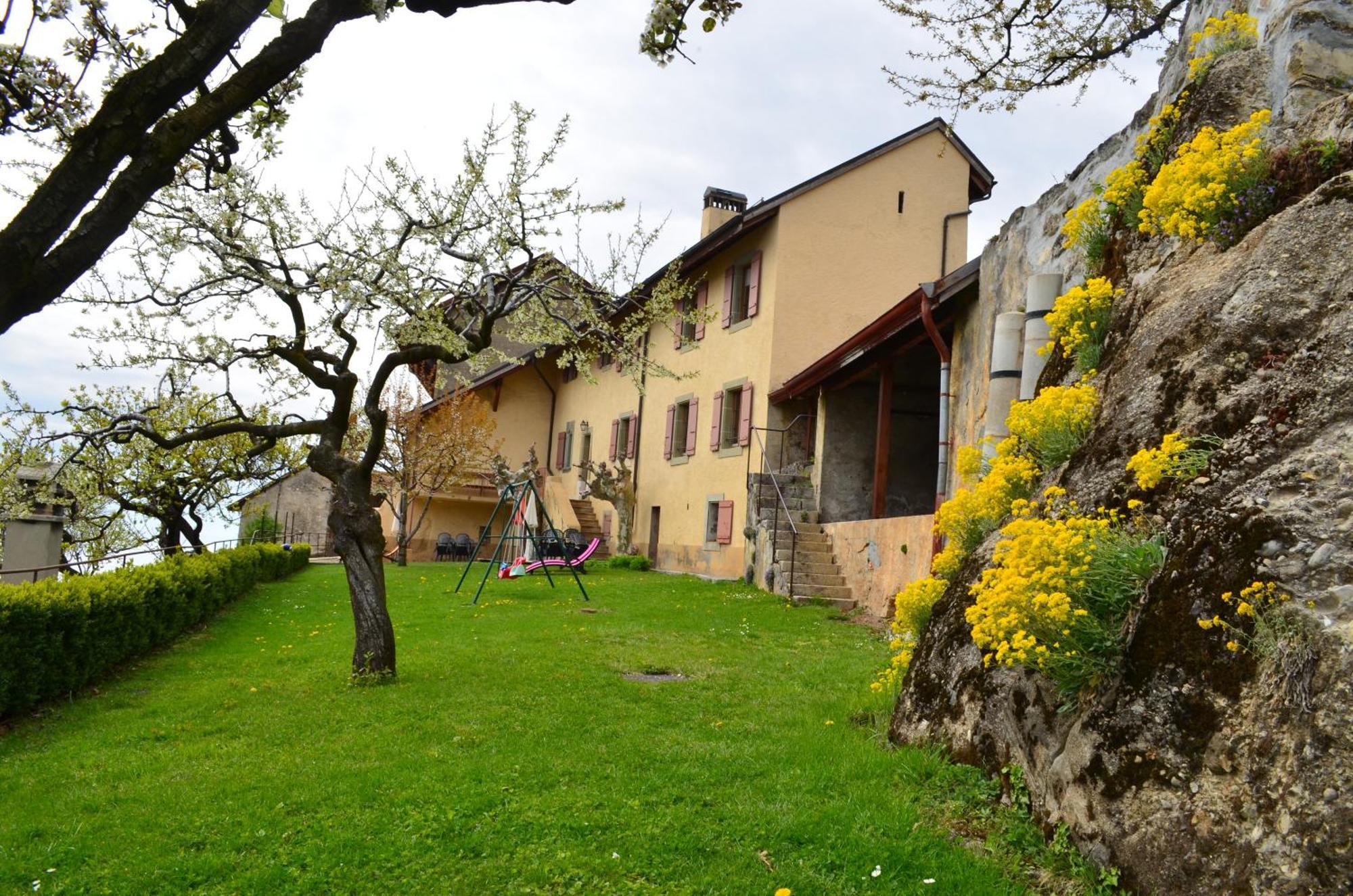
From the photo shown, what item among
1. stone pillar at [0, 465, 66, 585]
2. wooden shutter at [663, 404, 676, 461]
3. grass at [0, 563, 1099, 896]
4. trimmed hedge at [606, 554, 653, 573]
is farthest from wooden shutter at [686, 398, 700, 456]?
stone pillar at [0, 465, 66, 585]

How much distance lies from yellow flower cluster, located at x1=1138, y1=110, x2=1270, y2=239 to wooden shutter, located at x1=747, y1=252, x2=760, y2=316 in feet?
47.9

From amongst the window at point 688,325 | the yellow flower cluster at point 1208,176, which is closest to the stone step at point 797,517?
the window at point 688,325

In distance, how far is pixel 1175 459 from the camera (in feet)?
13.3

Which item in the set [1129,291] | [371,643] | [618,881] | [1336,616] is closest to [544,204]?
[371,643]

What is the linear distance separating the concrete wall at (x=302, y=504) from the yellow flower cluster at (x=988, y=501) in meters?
30.3

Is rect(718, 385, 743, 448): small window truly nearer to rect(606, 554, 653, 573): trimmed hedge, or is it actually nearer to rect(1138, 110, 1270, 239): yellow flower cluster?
rect(606, 554, 653, 573): trimmed hedge

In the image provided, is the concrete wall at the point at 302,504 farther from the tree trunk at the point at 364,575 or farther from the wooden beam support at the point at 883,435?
the tree trunk at the point at 364,575

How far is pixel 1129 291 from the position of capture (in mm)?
5891

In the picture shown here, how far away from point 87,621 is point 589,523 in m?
18.9

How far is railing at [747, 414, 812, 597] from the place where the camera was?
1543 centimetres

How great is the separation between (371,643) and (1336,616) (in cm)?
722

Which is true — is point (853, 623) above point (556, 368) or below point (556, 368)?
below

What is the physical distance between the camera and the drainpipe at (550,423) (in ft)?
104

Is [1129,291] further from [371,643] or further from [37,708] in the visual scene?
[37,708]
